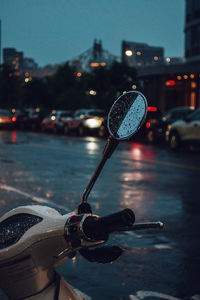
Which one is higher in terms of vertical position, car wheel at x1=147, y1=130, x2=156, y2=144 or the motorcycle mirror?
the motorcycle mirror

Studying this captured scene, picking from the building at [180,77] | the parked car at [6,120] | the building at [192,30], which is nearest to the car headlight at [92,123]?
the parked car at [6,120]

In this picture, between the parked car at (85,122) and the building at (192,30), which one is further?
the building at (192,30)

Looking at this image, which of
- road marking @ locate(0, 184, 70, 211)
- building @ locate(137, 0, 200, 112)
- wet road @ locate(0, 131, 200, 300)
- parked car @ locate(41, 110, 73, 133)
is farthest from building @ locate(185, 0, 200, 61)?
road marking @ locate(0, 184, 70, 211)

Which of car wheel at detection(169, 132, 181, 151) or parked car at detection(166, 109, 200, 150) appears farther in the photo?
car wheel at detection(169, 132, 181, 151)

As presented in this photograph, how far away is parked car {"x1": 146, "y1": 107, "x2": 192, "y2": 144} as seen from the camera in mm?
28391

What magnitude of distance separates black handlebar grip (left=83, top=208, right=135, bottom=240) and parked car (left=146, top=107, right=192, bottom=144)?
85.7 ft

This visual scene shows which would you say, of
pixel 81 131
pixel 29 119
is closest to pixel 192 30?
pixel 29 119

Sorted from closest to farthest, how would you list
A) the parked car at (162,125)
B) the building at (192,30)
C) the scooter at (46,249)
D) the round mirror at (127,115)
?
1. the scooter at (46,249)
2. the round mirror at (127,115)
3. the parked car at (162,125)
4. the building at (192,30)

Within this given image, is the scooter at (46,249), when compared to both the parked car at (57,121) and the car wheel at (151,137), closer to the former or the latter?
the car wheel at (151,137)

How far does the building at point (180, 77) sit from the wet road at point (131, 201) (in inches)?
1148

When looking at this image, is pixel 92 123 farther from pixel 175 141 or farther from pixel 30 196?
pixel 30 196

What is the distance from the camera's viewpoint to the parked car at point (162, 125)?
93.1 feet

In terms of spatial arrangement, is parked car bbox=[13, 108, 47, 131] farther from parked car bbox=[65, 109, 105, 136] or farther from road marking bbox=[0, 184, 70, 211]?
road marking bbox=[0, 184, 70, 211]

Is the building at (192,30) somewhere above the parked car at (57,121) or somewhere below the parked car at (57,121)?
above
